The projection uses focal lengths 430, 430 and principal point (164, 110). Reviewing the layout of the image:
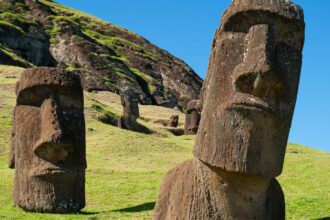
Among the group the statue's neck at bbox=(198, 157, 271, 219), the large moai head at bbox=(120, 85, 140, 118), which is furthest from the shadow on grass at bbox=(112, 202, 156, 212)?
the large moai head at bbox=(120, 85, 140, 118)

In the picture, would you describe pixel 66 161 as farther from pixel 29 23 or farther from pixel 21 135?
pixel 29 23

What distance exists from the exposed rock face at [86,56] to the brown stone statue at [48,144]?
103 feet

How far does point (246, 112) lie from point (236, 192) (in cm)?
73

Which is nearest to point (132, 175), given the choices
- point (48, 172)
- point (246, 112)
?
point (48, 172)

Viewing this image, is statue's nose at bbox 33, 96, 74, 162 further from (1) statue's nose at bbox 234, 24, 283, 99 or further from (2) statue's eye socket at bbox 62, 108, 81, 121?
(1) statue's nose at bbox 234, 24, 283, 99

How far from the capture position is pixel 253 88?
360cm

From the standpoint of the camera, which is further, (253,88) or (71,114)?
(71,114)

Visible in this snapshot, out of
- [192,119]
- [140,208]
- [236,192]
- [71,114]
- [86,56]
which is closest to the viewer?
[236,192]

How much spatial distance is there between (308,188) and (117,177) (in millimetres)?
6044

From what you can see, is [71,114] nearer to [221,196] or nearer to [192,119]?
[221,196]

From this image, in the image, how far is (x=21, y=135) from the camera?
8.71 meters

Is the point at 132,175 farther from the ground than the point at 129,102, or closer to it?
closer to it

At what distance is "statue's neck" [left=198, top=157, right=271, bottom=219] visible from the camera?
3717 mm

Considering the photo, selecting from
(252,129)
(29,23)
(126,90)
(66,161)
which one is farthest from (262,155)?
(29,23)
